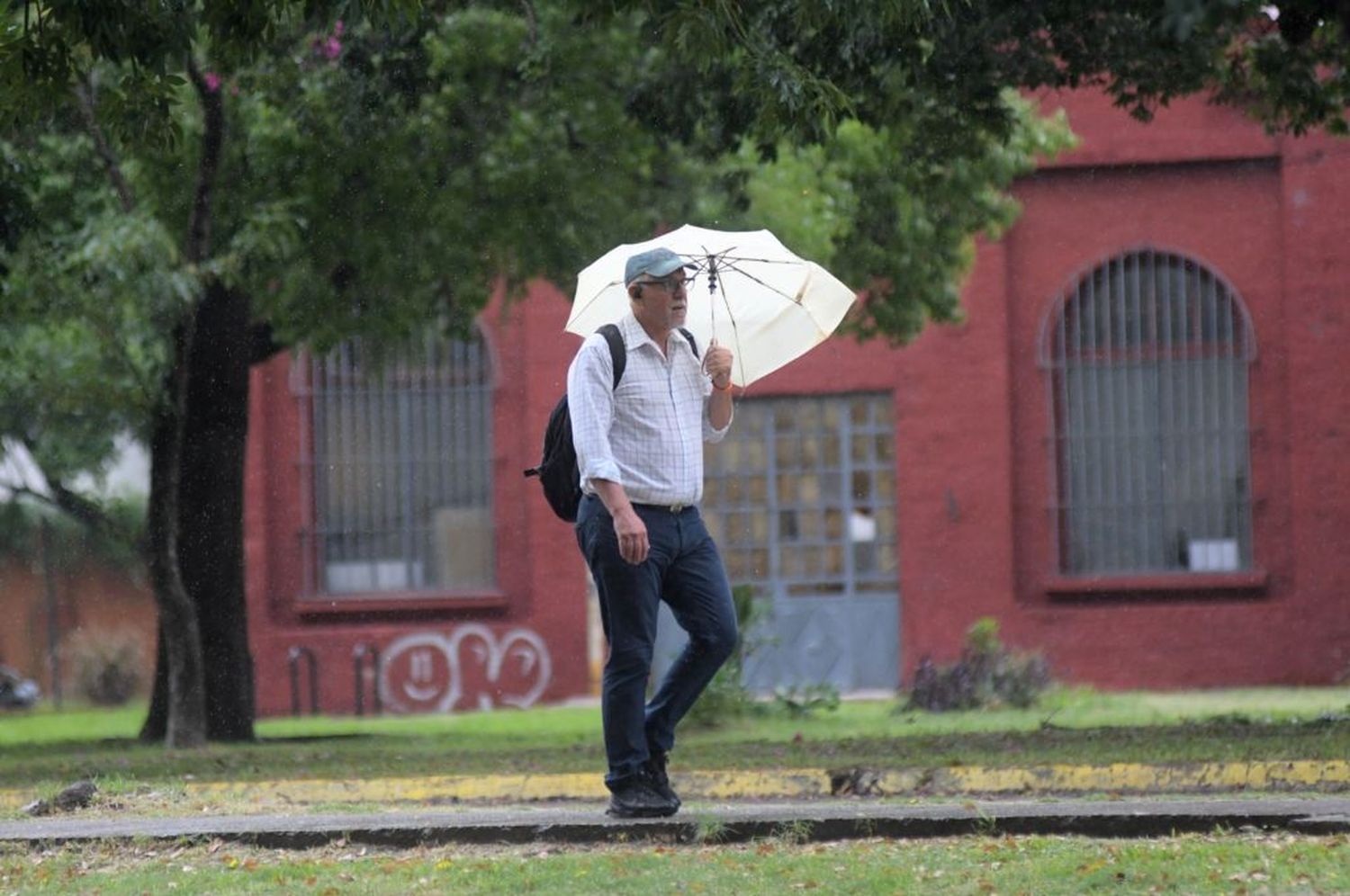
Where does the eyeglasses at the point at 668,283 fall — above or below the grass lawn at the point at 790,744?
above

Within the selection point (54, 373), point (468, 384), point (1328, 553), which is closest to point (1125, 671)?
point (1328, 553)

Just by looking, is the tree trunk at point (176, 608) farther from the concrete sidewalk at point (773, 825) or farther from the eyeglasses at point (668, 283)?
the eyeglasses at point (668, 283)

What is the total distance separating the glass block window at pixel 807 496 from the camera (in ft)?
70.4

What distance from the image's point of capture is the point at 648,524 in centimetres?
696

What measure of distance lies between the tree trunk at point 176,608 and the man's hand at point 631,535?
7902 mm

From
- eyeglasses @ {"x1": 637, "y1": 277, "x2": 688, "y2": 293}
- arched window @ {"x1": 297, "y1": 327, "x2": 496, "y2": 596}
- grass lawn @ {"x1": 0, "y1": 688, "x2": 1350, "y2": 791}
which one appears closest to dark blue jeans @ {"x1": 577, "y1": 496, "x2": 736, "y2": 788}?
eyeglasses @ {"x1": 637, "y1": 277, "x2": 688, "y2": 293}

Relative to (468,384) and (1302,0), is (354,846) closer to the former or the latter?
(1302,0)

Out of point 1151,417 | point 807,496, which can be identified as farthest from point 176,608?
point 1151,417

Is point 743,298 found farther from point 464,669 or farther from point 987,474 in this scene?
point 464,669

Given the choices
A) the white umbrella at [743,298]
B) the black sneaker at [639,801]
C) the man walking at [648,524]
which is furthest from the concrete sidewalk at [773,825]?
the white umbrella at [743,298]

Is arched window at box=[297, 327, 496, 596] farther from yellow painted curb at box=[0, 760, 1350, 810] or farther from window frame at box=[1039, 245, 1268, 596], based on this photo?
yellow painted curb at box=[0, 760, 1350, 810]

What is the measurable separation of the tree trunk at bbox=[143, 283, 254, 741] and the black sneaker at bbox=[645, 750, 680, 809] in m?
8.60

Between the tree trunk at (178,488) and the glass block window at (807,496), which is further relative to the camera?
the glass block window at (807,496)

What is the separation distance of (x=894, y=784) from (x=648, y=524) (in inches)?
89.7
